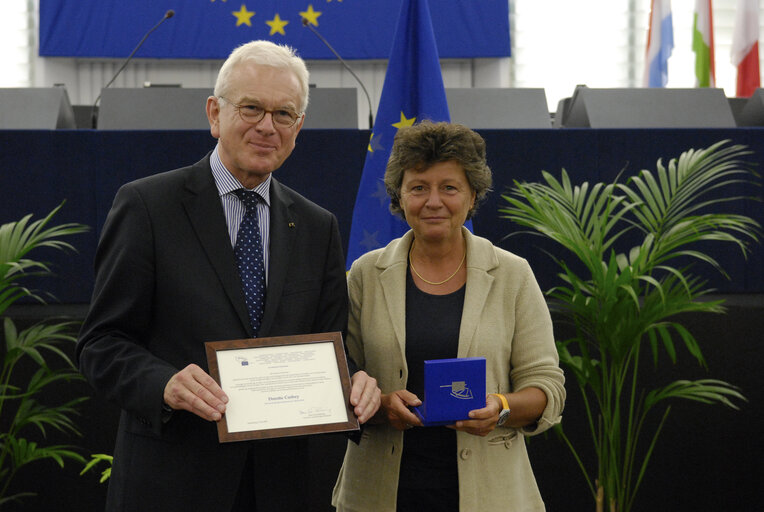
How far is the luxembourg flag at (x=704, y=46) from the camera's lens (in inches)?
275

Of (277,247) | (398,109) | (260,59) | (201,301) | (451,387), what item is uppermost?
(398,109)

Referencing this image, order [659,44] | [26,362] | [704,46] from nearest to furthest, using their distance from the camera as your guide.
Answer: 1. [26,362]
2. [704,46]
3. [659,44]

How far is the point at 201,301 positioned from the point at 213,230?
0.15 meters

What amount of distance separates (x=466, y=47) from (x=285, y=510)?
6.77 meters

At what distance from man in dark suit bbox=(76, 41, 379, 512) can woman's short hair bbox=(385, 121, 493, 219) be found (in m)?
0.30

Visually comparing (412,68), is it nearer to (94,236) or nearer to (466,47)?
(94,236)

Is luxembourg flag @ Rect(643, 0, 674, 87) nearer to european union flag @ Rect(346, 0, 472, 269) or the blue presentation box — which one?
european union flag @ Rect(346, 0, 472, 269)

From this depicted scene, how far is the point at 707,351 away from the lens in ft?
12.1

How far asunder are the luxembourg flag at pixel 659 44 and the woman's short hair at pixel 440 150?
19.5ft

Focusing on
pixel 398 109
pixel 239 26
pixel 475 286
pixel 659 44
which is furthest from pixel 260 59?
pixel 659 44

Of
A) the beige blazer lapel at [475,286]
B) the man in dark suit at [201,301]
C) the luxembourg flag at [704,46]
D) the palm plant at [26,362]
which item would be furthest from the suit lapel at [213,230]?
the luxembourg flag at [704,46]

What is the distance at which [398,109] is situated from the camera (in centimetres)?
321

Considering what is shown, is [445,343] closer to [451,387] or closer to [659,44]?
[451,387]

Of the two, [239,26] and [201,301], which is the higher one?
[239,26]
